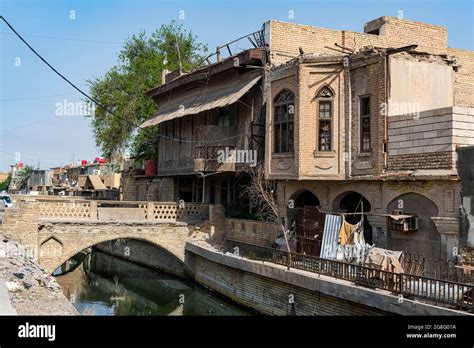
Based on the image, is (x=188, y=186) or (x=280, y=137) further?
(x=188, y=186)

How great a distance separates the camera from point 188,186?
33781 mm

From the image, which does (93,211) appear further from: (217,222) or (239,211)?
(239,211)

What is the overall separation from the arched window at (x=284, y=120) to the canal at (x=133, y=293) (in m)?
6.60

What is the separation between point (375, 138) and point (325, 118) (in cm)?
234

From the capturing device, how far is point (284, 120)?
2088 cm

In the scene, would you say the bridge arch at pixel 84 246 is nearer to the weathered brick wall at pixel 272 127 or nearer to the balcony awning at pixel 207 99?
the balcony awning at pixel 207 99

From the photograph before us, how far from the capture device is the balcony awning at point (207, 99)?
23.7 m

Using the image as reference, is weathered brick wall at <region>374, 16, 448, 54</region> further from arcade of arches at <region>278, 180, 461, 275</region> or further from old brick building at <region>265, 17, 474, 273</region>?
arcade of arches at <region>278, 180, 461, 275</region>

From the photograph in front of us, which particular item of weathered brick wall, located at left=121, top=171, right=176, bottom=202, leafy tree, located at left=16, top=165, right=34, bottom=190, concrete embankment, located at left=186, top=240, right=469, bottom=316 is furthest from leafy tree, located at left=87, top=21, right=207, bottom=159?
leafy tree, located at left=16, top=165, right=34, bottom=190

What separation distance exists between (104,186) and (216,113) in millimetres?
23475

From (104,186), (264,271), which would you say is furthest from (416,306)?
(104,186)

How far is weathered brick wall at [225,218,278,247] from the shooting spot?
22.2 meters

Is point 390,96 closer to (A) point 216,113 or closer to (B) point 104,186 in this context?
(A) point 216,113

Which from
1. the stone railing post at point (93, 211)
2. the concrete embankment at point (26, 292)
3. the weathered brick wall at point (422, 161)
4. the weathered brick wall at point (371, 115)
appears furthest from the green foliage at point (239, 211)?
the concrete embankment at point (26, 292)
